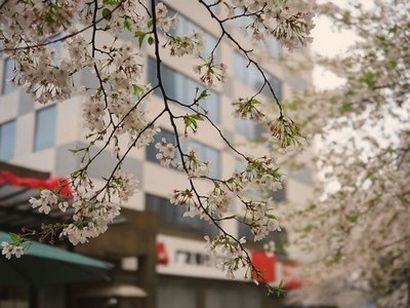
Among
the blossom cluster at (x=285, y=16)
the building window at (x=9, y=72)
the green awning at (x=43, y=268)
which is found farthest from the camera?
the green awning at (x=43, y=268)

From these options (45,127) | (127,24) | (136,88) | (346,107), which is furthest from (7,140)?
(127,24)

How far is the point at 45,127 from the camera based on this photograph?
1819 cm

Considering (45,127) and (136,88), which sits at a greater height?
(45,127)

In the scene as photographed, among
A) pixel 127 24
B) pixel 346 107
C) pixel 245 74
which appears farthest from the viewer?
pixel 245 74

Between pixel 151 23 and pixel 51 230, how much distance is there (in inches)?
53.1

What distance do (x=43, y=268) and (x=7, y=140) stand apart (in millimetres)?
11308

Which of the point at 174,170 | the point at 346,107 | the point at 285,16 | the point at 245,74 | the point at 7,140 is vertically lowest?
the point at 285,16

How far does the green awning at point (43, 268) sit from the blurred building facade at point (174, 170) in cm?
481

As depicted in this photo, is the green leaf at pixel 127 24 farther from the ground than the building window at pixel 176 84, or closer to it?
closer to it

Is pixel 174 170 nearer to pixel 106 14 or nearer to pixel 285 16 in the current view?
pixel 285 16

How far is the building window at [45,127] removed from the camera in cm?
1802

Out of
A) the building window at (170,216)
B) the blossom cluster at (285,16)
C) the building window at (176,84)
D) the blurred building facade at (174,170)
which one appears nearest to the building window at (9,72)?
the blossom cluster at (285,16)

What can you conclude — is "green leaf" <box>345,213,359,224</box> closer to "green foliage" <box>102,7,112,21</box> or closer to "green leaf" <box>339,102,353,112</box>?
"green leaf" <box>339,102,353,112</box>

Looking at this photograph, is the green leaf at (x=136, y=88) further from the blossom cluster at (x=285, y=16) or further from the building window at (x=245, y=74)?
the building window at (x=245, y=74)
